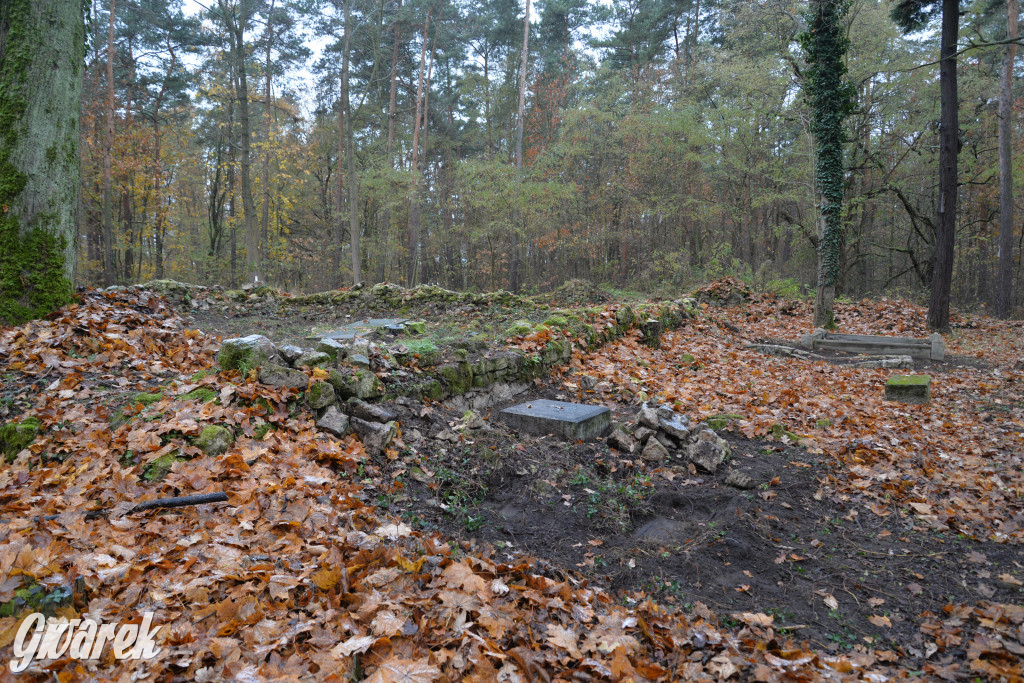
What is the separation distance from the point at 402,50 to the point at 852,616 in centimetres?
2105

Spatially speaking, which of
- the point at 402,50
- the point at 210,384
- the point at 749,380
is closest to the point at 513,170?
the point at 402,50

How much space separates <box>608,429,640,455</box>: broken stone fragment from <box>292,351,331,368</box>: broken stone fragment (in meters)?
2.66

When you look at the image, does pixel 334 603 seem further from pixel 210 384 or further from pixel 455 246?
pixel 455 246

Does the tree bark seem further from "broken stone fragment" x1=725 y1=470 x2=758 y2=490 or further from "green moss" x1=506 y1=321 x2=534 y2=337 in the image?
"broken stone fragment" x1=725 y1=470 x2=758 y2=490

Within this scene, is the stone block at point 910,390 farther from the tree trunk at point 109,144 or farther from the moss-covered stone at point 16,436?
the tree trunk at point 109,144

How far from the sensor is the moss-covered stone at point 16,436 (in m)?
3.18

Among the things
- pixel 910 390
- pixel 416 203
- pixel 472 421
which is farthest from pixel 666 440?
pixel 416 203

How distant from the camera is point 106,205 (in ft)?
45.8

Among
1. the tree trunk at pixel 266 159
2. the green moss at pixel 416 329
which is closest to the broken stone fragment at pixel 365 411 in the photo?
the green moss at pixel 416 329

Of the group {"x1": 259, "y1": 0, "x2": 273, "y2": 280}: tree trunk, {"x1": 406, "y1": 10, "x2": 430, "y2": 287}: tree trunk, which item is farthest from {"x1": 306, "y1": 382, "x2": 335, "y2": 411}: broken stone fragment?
{"x1": 259, "y1": 0, "x2": 273, "y2": 280}: tree trunk

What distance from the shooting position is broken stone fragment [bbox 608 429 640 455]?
4.64 meters

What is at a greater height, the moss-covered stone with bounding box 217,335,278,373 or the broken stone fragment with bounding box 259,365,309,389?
the moss-covered stone with bounding box 217,335,278,373

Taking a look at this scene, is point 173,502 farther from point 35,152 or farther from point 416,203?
point 416,203

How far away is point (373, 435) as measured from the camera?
3.96 meters
